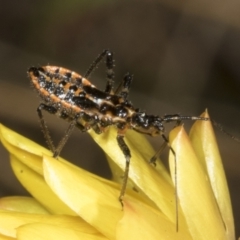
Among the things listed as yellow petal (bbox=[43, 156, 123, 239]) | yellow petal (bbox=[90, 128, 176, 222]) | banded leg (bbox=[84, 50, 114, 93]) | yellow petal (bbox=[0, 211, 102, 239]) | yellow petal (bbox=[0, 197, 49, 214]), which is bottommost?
yellow petal (bbox=[0, 197, 49, 214])

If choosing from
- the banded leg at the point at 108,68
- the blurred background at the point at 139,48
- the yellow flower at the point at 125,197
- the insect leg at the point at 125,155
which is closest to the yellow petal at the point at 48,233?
the yellow flower at the point at 125,197

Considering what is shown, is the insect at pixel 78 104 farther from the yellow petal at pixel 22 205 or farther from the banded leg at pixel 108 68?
the yellow petal at pixel 22 205

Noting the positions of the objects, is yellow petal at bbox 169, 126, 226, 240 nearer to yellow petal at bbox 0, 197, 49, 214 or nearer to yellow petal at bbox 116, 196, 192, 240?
yellow petal at bbox 116, 196, 192, 240

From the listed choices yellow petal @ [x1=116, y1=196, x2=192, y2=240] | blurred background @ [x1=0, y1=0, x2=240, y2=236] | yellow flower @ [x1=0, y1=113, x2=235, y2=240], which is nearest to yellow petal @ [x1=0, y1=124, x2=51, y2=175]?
yellow flower @ [x1=0, y1=113, x2=235, y2=240]

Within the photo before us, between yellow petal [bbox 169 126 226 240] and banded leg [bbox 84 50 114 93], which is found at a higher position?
banded leg [bbox 84 50 114 93]

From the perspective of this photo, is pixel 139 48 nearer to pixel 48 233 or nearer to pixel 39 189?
pixel 39 189

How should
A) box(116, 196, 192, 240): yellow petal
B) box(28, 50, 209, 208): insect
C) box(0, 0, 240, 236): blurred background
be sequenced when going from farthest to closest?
box(0, 0, 240, 236): blurred background
box(28, 50, 209, 208): insect
box(116, 196, 192, 240): yellow petal

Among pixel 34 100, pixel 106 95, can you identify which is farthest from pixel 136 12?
pixel 106 95

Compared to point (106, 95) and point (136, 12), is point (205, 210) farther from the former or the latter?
point (136, 12)

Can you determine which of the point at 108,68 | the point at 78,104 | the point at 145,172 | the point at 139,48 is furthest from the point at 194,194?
the point at 139,48

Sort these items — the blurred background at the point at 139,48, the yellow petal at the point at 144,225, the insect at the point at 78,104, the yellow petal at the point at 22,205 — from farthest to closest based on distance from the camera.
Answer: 1. the blurred background at the point at 139,48
2. the insect at the point at 78,104
3. the yellow petal at the point at 22,205
4. the yellow petal at the point at 144,225
